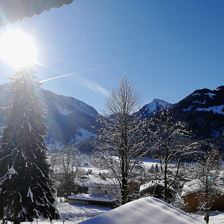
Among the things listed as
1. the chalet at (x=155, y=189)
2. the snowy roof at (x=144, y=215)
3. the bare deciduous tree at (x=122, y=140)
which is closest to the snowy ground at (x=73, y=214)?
the chalet at (x=155, y=189)

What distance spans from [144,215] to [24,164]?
980 inches

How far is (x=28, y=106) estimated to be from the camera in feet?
92.5

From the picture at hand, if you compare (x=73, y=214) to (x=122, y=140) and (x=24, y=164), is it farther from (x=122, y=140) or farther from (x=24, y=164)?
(x=122, y=140)

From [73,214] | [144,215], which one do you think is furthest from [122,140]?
[73,214]

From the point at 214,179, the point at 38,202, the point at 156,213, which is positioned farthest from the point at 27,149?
the point at 156,213

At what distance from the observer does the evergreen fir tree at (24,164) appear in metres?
26.6

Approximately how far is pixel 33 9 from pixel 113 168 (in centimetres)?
1876

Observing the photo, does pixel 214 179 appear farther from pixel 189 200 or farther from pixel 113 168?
pixel 113 168

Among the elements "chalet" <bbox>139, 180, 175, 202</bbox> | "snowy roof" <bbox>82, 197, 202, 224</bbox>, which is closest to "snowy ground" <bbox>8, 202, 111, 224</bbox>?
"chalet" <bbox>139, 180, 175, 202</bbox>

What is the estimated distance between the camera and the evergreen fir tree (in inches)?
1046

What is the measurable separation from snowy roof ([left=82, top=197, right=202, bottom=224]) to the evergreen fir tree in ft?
80.5

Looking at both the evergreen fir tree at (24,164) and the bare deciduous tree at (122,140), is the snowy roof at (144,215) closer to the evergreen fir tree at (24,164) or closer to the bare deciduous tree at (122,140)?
the bare deciduous tree at (122,140)

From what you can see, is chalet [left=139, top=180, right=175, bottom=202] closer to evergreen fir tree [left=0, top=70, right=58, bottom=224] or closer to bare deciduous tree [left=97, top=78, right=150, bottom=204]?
bare deciduous tree [left=97, top=78, right=150, bottom=204]

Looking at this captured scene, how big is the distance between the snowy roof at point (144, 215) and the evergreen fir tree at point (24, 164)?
24549 mm
